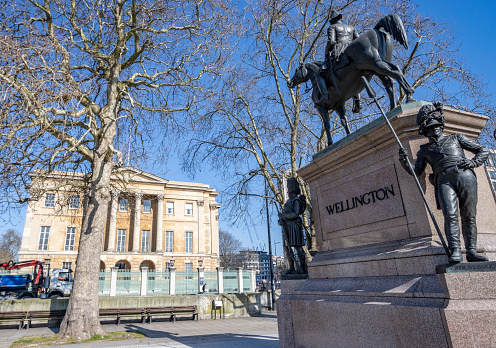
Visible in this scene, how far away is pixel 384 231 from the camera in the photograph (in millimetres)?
4383

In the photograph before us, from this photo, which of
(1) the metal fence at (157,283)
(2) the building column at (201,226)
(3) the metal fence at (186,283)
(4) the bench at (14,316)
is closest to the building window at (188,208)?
(2) the building column at (201,226)

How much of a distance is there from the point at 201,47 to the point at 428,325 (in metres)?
13.5

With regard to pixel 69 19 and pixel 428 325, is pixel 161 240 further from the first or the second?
pixel 428 325

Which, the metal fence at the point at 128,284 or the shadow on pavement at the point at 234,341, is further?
the metal fence at the point at 128,284

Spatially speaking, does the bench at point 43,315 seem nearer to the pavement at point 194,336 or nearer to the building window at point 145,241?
the pavement at point 194,336

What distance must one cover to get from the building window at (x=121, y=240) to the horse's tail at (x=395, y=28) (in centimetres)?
5033

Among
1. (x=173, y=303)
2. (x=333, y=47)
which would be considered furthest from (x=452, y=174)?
(x=173, y=303)

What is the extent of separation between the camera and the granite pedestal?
9.98 feet

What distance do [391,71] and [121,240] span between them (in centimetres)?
5089

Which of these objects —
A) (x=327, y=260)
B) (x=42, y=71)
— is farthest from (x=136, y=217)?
(x=327, y=260)

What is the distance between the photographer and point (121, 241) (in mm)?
49406

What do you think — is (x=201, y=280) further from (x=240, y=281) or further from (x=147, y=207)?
(x=147, y=207)

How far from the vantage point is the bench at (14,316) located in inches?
586

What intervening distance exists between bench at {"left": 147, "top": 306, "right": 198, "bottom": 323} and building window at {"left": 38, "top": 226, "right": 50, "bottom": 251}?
117ft
